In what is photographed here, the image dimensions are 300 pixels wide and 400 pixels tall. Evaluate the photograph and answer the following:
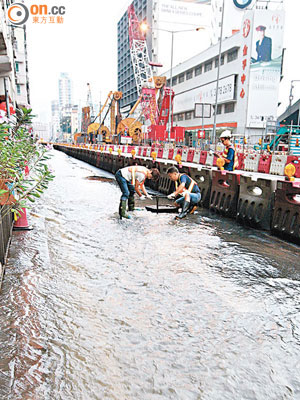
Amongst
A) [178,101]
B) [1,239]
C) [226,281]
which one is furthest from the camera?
[178,101]

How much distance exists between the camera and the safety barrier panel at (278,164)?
14375mm

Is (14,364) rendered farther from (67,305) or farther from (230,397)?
(230,397)

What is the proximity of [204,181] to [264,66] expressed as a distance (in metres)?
Answer: 33.6

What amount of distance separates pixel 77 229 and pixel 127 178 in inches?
68.7

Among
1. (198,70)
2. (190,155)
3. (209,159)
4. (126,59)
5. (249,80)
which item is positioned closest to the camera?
(209,159)

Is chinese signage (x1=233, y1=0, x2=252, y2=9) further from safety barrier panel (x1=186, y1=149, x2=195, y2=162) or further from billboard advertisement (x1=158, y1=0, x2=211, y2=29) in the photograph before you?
safety barrier panel (x1=186, y1=149, x2=195, y2=162)

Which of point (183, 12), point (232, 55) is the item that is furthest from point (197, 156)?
point (183, 12)

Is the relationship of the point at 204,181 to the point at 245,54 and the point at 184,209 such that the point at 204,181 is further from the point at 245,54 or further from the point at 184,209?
the point at 245,54

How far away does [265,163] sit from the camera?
1548 centimetres

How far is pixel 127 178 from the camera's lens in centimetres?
784

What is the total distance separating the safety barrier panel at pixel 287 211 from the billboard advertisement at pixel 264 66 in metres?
33.1

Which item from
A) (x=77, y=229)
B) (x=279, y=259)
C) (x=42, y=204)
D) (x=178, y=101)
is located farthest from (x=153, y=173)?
(x=178, y=101)

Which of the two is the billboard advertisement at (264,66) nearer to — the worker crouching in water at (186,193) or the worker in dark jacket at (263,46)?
the worker in dark jacket at (263,46)

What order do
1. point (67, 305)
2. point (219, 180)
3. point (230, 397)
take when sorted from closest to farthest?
point (230, 397) < point (67, 305) < point (219, 180)
